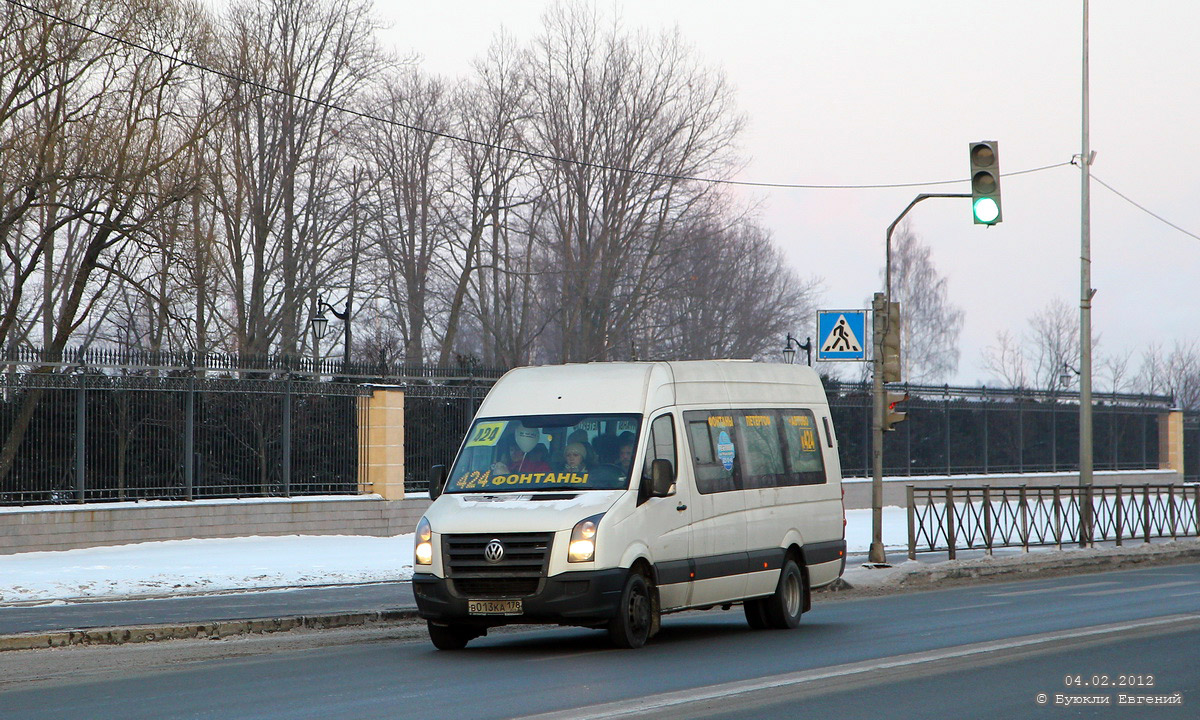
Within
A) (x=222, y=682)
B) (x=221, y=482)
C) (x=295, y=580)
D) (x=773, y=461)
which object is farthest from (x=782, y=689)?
(x=221, y=482)

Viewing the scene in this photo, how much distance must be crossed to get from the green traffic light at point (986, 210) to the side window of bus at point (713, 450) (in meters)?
5.24

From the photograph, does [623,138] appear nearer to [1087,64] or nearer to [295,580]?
[1087,64]

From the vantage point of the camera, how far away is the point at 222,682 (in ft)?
32.6

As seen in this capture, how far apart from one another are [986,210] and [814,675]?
8670 millimetres

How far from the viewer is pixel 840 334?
62.8 feet

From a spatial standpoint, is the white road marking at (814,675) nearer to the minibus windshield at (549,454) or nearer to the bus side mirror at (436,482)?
the minibus windshield at (549,454)

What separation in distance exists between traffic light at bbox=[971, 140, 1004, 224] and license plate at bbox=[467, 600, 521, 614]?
850cm

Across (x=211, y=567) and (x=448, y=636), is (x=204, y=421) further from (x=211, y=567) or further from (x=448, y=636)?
(x=448, y=636)

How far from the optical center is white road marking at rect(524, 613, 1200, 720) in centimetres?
831

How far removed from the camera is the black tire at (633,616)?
11.5m

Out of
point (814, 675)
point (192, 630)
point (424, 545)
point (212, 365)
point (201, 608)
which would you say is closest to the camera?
point (814, 675)
